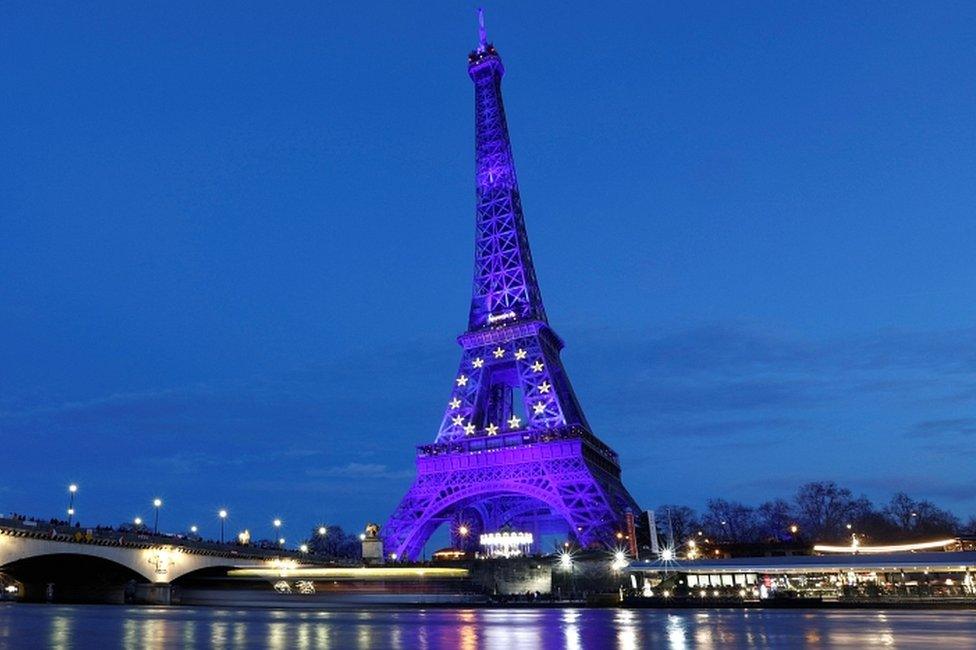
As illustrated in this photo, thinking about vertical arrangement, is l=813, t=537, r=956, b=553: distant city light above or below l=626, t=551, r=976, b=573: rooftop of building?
below

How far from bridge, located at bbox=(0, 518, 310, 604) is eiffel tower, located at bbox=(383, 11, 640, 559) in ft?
64.4

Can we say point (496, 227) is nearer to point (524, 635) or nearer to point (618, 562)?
point (618, 562)

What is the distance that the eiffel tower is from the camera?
8300 cm

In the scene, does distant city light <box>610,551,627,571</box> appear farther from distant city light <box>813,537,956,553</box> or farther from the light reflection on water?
distant city light <box>813,537,956,553</box>

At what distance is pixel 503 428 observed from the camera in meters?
104

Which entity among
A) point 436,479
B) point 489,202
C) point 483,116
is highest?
point 483,116

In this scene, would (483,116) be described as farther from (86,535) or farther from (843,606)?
(843,606)

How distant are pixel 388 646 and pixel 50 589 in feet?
254

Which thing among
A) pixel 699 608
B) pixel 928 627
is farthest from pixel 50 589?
pixel 928 627

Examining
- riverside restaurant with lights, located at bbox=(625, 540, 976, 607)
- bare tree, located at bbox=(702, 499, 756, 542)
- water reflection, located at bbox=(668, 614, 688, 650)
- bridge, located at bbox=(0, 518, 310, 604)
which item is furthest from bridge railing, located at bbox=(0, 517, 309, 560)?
bare tree, located at bbox=(702, 499, 756, 542)

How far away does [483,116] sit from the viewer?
403 ft

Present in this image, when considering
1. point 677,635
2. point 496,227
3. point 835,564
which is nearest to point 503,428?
point 496,227

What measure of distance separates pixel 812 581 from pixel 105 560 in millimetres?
62881

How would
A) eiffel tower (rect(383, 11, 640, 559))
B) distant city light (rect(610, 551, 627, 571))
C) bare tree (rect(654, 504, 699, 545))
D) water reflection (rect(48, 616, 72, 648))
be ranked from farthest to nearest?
bare tree (rect(654, 504, 699, 545)) → eiffel tower (rect(383, 11, 640, 559)) → distant city light (rect(610, 551, 627, 571)) → water reflection (rect(48, 616, 72, 648))
